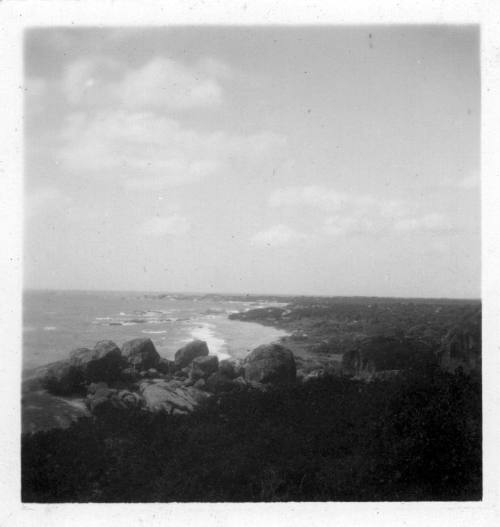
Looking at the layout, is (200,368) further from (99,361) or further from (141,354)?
(99,361)

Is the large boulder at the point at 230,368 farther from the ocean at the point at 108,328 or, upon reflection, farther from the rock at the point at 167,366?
the rock at the point at 167,366

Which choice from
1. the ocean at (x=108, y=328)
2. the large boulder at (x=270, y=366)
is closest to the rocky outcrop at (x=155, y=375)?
the large boulder at (x=270, y=366)

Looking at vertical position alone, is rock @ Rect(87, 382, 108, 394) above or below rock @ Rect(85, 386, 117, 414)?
above

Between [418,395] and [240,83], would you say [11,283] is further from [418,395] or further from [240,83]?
[418,395]

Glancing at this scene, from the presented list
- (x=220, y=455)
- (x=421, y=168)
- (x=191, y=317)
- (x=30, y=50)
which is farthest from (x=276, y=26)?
(x=220, y=455)

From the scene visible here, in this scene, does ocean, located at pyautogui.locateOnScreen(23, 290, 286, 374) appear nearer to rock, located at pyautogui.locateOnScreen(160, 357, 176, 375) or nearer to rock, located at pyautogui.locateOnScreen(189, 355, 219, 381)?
rock, located at pyautogui.locateOnScreen(160, 357, 176, 375)

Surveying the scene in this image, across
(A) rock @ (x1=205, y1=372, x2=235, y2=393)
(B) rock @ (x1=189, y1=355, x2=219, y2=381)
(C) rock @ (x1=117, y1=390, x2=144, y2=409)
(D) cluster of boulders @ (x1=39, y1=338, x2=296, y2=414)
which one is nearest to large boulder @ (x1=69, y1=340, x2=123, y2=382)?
(D) cluster of boulders @ (x1=39, y1=338, x2=296, y2=414)

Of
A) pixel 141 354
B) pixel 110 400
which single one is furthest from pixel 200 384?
pixel 110 400
